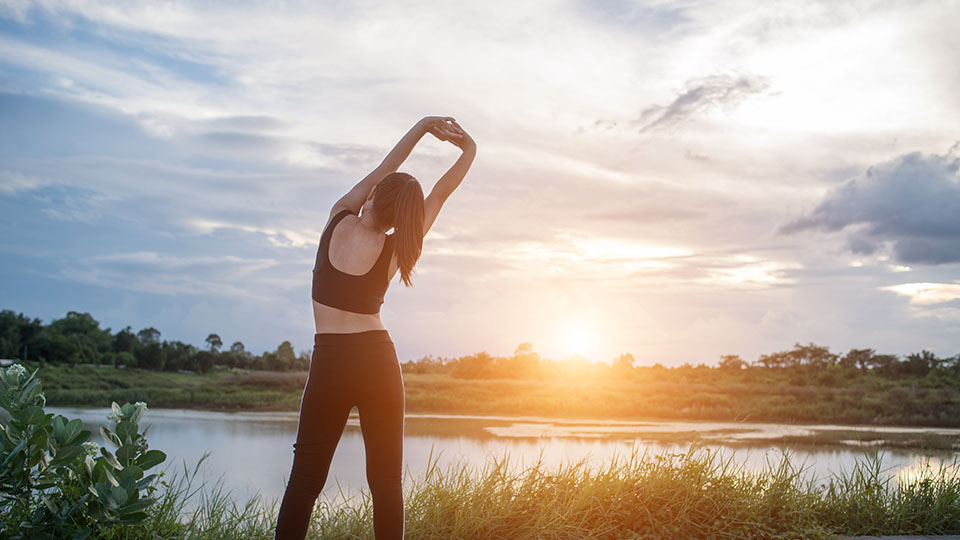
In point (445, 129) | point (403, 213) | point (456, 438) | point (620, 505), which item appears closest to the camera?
point (403, 213)

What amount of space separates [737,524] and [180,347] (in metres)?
16.8

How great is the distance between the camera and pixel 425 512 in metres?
3.48

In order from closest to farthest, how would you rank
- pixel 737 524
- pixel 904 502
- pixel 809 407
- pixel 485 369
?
1. pixel 737 524
2. pixel 904 502
3. pixel 809 407
4. pixel 485 369

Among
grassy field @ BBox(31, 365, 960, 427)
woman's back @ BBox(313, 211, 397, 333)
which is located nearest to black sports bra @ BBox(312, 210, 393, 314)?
Result: woman's back @ BBox(313, 211, 397, 333)

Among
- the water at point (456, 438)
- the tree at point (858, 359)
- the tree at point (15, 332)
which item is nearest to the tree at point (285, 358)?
the water at point (456, 438)

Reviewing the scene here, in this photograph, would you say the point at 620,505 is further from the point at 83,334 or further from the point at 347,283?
the point at 83,334

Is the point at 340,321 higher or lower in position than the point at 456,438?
higher

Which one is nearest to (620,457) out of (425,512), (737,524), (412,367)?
(737,524)

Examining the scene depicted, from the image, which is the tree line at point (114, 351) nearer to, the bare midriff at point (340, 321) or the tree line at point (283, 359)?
the tree line at point (283, 359)

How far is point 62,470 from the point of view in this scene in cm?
285

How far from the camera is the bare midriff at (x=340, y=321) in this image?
2.30 meters

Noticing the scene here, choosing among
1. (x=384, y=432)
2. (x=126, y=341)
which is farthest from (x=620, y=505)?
(x=126, y=341)

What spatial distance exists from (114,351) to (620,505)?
17911mm

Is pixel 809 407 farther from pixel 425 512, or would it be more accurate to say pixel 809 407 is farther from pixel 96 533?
pixel 96 533
